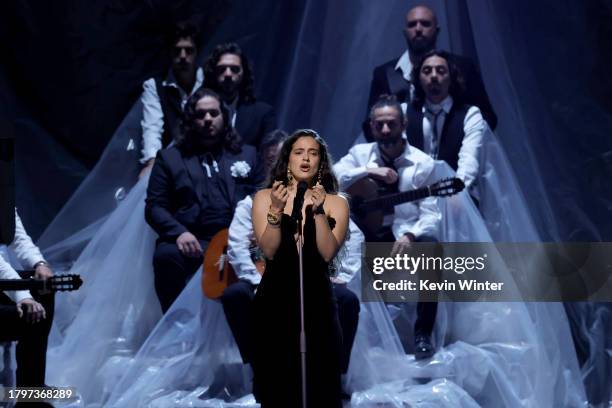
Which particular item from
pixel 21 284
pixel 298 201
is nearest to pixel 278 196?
pixel 298 201

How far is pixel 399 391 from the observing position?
15.9ft

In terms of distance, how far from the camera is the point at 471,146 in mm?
5441

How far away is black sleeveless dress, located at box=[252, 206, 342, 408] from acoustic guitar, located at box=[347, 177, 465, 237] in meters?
1.71

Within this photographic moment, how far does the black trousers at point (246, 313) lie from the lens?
4.84 metres

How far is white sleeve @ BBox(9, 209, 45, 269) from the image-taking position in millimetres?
5004

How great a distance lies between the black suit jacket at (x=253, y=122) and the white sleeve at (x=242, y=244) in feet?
1.69

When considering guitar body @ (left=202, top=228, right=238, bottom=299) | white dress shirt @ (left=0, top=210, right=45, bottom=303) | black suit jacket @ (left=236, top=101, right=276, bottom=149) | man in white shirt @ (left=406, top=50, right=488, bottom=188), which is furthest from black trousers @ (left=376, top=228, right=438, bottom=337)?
white dress shirt @ (left=0, top=210, right=45, bottom=303)

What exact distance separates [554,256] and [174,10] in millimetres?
2462

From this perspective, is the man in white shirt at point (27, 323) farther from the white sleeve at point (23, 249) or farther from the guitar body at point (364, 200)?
the guitar body at point (364, 200)

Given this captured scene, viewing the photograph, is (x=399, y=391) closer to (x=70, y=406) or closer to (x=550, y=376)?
(x=550, y=376)

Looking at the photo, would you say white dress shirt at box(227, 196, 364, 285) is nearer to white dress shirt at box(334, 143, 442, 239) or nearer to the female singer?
white dress shirt at box(334, 143, 442, 239)

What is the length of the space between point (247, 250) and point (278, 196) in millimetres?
1657

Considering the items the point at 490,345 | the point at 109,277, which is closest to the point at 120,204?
the point at 109,277

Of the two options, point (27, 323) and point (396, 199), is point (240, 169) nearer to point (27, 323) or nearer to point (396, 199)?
point (396, 199)
